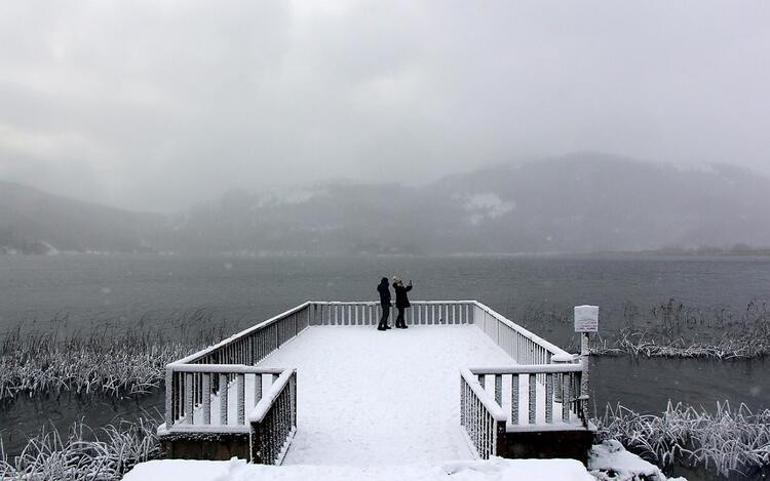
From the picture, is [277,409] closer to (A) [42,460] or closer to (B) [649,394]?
(A) [42,460]

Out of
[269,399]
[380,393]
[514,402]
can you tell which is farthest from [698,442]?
[269,399]

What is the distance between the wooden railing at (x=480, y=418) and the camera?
581 centimetres

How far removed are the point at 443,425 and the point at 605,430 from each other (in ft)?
13.9

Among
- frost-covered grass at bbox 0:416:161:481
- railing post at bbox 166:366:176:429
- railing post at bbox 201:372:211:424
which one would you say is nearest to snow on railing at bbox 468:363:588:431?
railing post at bbox 201:372:211:424

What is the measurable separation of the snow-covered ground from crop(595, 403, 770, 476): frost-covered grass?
2972 millimetres

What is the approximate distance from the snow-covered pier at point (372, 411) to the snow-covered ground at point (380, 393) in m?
0.03

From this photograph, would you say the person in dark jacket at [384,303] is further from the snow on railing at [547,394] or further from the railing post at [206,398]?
the railing post at [206,398]

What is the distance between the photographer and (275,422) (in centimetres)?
624

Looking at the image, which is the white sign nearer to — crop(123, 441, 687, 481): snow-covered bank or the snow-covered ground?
the snow-covered ground

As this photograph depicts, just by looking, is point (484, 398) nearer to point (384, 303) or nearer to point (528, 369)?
point (528, 369)

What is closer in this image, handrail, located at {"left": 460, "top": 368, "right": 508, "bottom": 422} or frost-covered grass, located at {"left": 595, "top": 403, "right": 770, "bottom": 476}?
handrail, located at {"left": 460, "top": 368, "right": 508, "bottom": 422}

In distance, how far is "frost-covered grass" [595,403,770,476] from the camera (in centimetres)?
948

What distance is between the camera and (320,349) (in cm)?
1336

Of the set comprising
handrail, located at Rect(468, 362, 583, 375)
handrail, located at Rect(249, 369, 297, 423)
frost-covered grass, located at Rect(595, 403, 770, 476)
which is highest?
handrail, located at Rect(468, 362, 583, 375)
